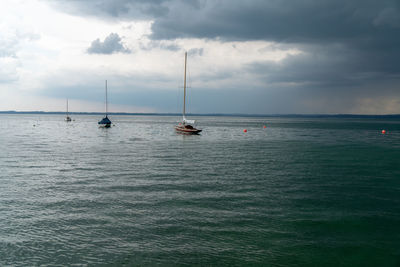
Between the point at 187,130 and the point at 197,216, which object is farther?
the point at 187,130

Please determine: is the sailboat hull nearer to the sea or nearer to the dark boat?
the dark boat

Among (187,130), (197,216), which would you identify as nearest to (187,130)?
(187,130)

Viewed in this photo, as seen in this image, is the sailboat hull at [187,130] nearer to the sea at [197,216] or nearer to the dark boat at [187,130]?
the dark boat at [187,130]

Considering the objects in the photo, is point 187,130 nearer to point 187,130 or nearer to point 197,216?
point 187,130

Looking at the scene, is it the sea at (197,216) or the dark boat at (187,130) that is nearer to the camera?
the sea at (197,216)

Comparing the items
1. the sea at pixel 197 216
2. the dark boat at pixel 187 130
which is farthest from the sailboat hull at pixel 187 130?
the sea at pixel 197 216

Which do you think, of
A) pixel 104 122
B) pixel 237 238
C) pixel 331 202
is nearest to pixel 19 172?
pixel 237 238

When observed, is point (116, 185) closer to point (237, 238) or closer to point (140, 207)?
point (140, 207)

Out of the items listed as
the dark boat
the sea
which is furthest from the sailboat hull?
the sea

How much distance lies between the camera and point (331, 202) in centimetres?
2061

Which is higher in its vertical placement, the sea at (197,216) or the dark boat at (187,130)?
the dark boat at (187,130)

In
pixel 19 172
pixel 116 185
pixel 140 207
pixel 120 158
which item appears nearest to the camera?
pixel 140 207

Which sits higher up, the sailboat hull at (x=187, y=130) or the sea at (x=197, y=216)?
the sailboat hull at (x=187, y=130)

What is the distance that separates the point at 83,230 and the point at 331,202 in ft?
49.0
